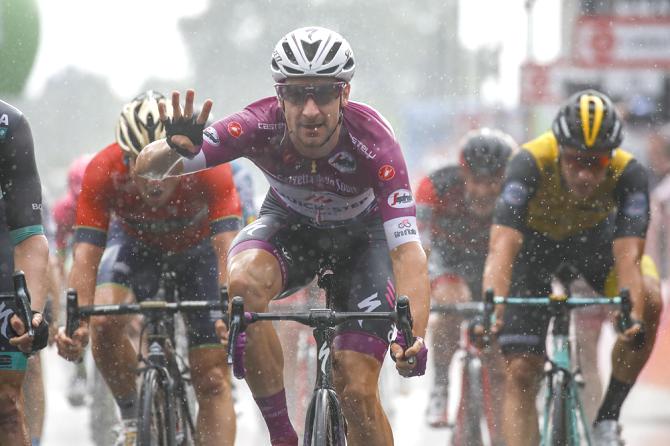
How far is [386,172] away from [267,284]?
28.2 inches

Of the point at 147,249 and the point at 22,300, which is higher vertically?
the point at 147,249

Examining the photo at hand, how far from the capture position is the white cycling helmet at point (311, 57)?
5902mm

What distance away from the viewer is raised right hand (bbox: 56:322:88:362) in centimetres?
649

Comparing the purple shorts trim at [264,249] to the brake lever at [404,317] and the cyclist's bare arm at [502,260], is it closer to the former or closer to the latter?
the brake lever at [404,317]

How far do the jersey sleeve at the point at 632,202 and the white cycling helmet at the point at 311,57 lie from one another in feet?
7.12

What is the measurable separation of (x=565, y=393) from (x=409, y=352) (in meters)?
2.01

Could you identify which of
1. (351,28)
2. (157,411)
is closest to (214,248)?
(157,411)

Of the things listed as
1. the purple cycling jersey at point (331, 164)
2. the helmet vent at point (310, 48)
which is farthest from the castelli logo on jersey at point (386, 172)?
the helmet vent at point (310, 48)

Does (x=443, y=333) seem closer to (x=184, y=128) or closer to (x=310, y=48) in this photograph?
(x=310, y=48)

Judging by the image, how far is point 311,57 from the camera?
5.92 metres

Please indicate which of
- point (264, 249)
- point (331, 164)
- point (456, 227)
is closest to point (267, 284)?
point (264, 249)

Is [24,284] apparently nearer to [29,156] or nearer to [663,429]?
[29,156]

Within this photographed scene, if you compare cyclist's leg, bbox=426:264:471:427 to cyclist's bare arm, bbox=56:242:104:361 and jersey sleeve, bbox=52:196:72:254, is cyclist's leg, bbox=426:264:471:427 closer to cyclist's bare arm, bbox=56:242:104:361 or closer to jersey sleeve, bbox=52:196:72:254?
jersey sleeve, bbox=52:196:72:254

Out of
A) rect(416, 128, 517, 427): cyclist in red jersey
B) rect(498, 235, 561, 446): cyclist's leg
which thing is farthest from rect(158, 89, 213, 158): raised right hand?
rect(416, 128, 517, 427): cyclist in red jersey
